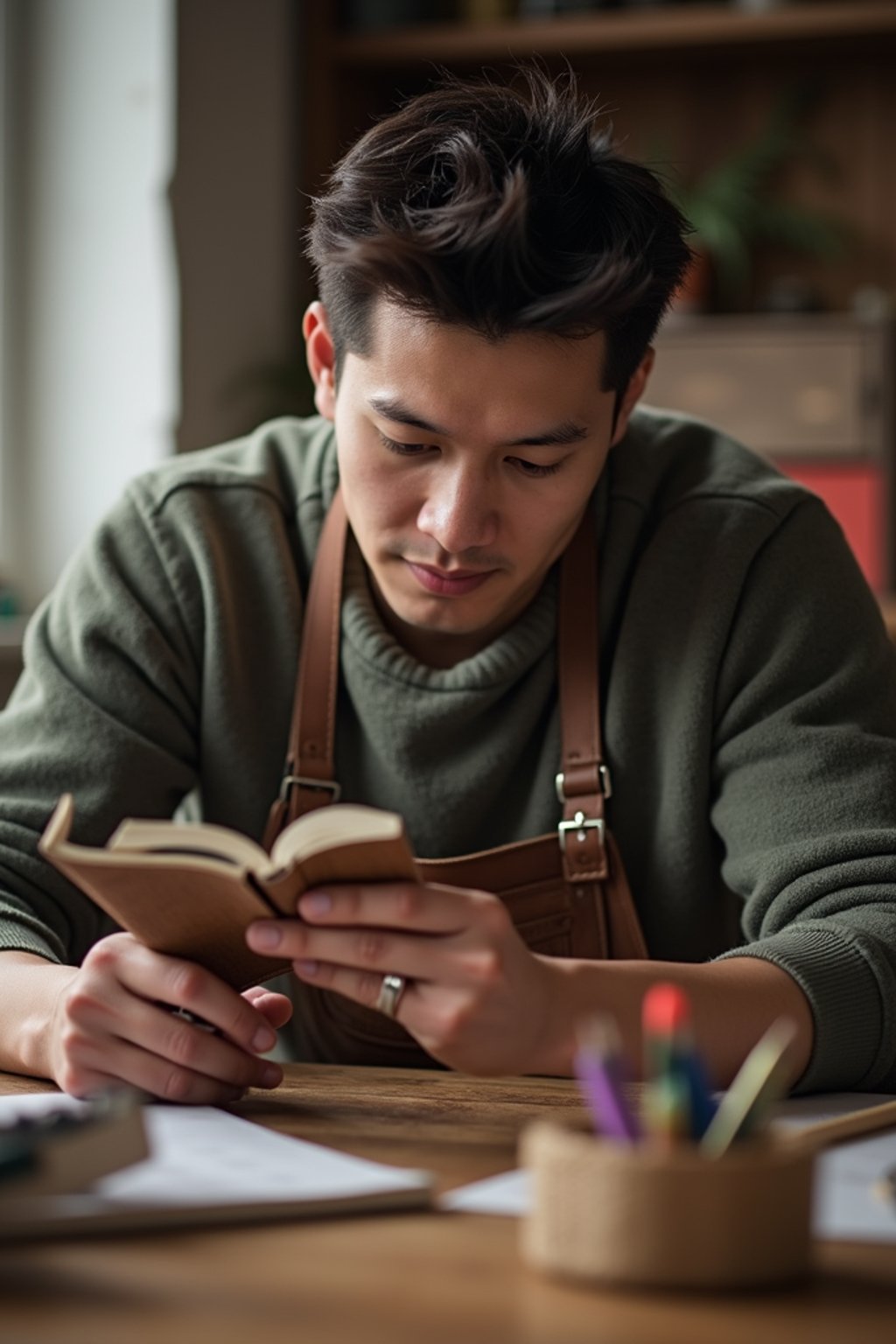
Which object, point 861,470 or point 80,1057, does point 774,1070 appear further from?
point 861,470

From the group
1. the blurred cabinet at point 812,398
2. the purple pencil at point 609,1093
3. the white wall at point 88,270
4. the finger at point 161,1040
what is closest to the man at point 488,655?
the finger at point 161,1040

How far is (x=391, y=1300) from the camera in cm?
74

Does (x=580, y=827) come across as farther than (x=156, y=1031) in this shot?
Yes

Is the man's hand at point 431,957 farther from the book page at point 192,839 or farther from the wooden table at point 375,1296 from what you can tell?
the wooden table at point 375,1296

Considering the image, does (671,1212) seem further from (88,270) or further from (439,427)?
(88,270)

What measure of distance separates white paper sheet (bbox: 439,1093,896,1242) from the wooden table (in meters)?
0.02

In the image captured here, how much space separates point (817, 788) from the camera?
4.58 feet

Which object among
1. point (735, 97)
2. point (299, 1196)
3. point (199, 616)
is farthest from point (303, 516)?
point (735, 97)

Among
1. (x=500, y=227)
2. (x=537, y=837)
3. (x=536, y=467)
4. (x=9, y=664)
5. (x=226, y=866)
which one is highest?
(x=500, y=227)

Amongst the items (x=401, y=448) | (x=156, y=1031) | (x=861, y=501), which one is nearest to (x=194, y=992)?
(x=156, y=1031)

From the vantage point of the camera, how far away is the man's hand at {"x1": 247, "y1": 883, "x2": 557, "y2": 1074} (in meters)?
0.97

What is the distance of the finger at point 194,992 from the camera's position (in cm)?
109

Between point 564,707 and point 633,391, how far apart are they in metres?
0.29

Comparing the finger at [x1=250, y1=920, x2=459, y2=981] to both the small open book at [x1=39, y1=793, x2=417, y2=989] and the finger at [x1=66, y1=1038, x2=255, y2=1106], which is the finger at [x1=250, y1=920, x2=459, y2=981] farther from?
the finger at [x1=66, y1=1038, x2=255, y2=1106]
